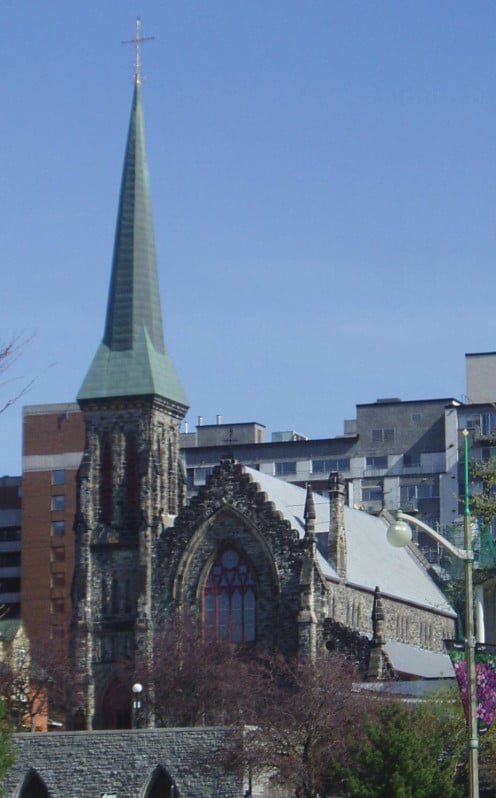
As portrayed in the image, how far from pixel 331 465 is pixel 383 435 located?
188 inches

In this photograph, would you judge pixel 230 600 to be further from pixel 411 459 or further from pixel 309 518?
pixel 411 459

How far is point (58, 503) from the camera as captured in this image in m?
154

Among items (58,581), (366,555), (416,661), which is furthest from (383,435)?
(416,661)

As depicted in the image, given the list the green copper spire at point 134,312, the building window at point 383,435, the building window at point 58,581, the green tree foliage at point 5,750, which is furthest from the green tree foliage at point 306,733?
the building window at point 383,435

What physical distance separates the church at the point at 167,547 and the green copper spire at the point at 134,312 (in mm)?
76

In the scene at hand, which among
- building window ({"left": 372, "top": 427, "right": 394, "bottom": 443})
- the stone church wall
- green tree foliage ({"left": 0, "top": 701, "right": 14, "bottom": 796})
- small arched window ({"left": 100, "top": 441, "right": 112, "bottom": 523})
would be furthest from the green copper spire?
building window ({"left": 372, "top": 427, "right": 394, "bottom": 443})

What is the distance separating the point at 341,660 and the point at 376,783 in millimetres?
29001

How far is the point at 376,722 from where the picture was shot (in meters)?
71.6

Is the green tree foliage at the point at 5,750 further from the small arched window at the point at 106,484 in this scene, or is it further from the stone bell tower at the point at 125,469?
the small arched window at the point at 106,484

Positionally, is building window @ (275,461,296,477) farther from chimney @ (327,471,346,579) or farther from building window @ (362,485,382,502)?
chimney @ (327,471,346,579)

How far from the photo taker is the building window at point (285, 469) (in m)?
162

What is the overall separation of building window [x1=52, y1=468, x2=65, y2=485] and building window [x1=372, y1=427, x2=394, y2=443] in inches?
967

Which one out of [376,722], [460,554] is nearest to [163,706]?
[376,722]

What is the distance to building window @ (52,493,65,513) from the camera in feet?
506
